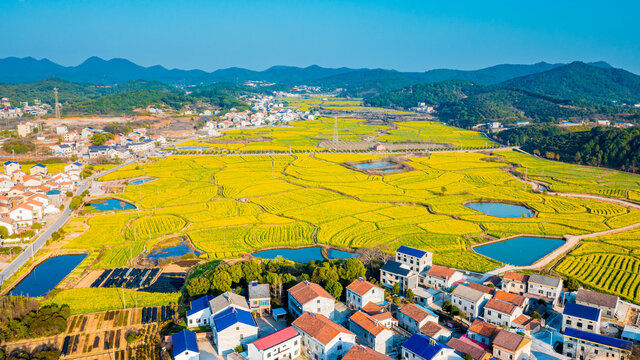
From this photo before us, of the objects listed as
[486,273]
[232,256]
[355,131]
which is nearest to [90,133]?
[355,131]

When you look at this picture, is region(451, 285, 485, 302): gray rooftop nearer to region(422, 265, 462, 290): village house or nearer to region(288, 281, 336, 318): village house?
region(422, 265, 462, 290): village house

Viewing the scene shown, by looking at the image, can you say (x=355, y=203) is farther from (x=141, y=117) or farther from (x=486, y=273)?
(x=141, y=117)

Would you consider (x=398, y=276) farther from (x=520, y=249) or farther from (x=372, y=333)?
(x=520, y=249)

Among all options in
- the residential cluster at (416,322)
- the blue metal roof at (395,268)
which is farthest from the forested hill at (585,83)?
the blue metal roof at (395,268)

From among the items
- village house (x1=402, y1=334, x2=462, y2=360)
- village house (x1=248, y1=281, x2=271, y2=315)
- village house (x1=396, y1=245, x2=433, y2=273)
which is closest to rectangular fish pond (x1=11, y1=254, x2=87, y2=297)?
village house (x1=248, y1=281, x2=271, y2=315)

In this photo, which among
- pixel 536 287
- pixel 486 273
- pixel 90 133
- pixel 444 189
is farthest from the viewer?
pixel 90 133

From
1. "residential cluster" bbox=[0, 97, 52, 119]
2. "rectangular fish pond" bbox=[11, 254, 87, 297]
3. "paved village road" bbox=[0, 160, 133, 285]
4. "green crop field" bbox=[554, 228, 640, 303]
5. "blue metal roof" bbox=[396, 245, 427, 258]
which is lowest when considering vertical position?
"rectangular fish pond" bbox=[11, 254, 87, 297]
